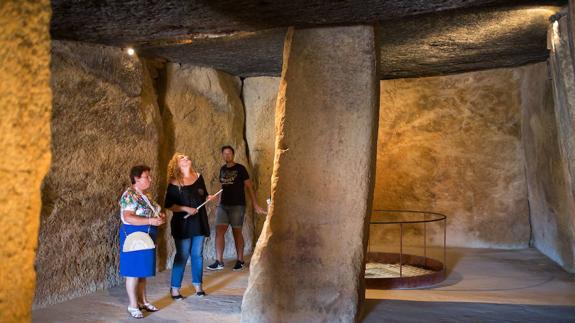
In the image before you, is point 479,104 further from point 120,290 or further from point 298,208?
point 120,290

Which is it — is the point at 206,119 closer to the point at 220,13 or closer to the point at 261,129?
the point at 261,129

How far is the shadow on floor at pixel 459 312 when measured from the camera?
16.2 ft

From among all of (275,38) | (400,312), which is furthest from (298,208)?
(275,38)

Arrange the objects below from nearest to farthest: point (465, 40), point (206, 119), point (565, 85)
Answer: point (565, 85) → point (465, 40) → point (206, 119)

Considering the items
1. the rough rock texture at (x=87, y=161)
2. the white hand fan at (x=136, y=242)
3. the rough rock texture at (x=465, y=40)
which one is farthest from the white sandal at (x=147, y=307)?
the rough rock texture at (x=465, y=40)

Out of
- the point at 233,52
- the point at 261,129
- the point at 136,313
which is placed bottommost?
the point at 136,313

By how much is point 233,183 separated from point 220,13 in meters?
3.11

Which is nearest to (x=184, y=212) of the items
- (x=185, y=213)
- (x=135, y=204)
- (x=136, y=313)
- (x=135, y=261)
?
(x=185, y=213)

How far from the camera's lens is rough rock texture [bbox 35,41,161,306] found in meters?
5.80

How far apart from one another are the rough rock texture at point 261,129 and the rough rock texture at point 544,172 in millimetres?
3496

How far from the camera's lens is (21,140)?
82.3 inches

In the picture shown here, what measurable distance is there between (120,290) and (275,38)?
9.73 ft

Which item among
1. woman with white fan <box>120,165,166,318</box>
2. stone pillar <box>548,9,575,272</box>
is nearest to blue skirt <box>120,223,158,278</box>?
woman with white fan <box>120,165,166,318</box>

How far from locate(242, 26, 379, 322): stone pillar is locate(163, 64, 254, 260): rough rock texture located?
3.05 metres
